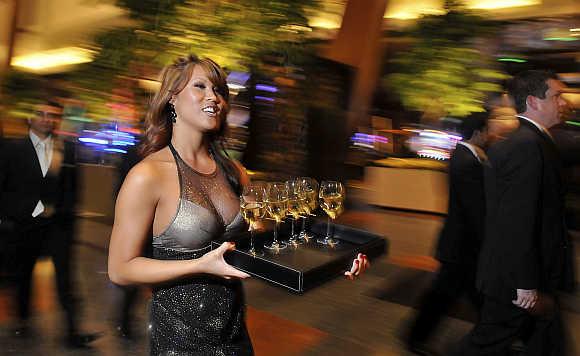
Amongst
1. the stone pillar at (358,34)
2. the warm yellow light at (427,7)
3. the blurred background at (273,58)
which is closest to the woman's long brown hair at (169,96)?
the blurred background at (273,58)

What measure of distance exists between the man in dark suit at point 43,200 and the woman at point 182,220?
223cm

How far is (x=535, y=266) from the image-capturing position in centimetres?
248

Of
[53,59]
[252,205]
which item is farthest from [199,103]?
[53,59]

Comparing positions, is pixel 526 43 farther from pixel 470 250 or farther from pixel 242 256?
pixel 242 256

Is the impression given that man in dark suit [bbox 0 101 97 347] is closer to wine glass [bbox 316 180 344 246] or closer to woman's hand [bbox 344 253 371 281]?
wine glass [bbox 316 180 344 246]

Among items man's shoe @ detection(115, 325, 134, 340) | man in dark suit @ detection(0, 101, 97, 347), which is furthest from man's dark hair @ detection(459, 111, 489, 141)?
man's shoe @ detection(115, 325, 134, 340)

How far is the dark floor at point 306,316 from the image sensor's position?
12.1 feet

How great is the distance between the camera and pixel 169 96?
5.25 ft

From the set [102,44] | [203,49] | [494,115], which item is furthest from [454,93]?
[102,44]

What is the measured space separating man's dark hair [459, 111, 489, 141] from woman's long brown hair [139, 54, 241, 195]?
2.02 metres

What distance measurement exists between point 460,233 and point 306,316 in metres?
1.66

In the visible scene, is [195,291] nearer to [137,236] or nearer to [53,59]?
[137,236]

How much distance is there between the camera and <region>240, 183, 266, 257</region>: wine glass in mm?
1591

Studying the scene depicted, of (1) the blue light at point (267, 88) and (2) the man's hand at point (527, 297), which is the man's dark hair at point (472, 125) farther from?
(1) the blue light at point (267, 88)
